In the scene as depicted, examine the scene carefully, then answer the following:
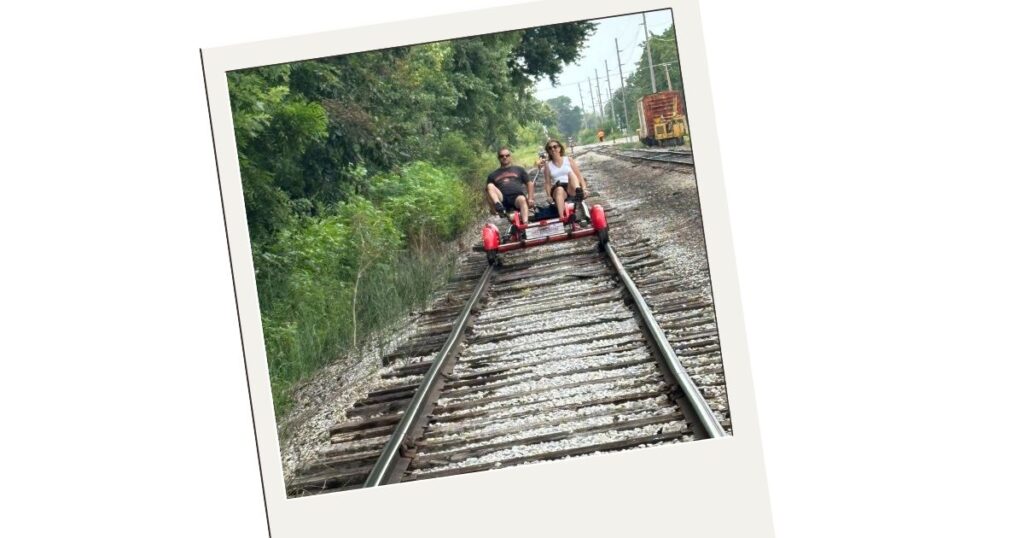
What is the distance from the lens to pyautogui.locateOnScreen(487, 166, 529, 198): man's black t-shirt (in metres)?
5.91

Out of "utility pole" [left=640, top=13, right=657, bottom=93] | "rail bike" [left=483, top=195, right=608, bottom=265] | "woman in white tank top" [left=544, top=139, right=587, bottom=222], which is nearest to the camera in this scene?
"utility pole" [left=640, top=13, right=657, bottom=93]

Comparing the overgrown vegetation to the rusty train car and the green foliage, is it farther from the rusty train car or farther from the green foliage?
the rusty train car

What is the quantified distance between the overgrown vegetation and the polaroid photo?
0.01 metres

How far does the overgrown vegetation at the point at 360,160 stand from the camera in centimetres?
556

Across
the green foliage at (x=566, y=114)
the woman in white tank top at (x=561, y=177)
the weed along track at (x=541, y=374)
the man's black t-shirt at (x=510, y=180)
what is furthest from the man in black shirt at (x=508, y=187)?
the weed along track at (x=541, y=374)

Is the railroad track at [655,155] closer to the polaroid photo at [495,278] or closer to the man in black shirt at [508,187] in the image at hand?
the polaroid photo at [495,278]

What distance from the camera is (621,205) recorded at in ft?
21.4

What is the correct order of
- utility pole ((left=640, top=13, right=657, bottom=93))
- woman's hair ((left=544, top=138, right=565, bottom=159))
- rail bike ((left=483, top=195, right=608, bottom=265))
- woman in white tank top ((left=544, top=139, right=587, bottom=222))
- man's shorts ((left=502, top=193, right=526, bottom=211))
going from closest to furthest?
utility pole ((left=640, top=13, right=657, bottom=93)) < woman's hair ((left=544, top=138, right=565, bottom=159)) < woman in white tank top ((left=544, top=139, right=587, bottom=222)) < man's shorts ((left=502, top=193, right=526, bottom=211)) < rail bike ((left=483, top=195, right=608, bottom=265))

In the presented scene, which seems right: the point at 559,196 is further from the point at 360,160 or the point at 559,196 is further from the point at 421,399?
the point at 421,399

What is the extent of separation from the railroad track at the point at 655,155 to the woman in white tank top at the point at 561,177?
205 mm

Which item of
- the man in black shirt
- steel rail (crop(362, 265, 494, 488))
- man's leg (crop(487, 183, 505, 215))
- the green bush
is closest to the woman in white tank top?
the man in black shirt

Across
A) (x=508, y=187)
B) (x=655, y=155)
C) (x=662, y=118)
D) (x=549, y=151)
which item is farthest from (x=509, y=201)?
(x=662, y=118)

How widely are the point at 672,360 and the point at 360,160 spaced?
7.24 ft

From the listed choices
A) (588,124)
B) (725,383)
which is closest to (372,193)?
(588,124)
